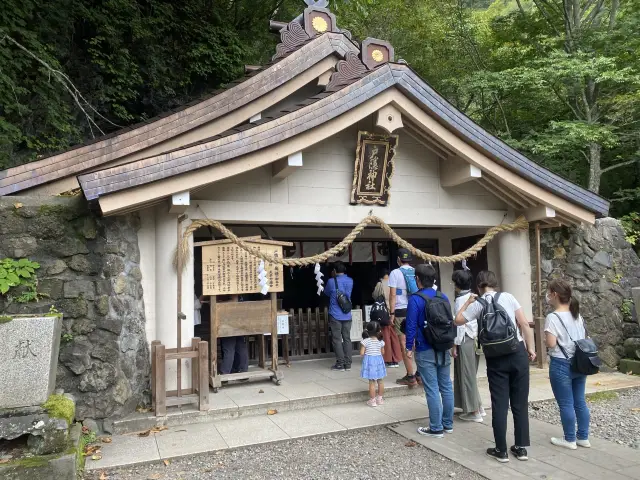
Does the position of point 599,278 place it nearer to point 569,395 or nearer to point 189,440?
point 569,395

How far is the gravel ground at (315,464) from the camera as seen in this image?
4328 mm

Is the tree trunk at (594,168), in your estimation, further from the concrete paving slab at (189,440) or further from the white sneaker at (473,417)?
the concrete paving slab at (189,440)

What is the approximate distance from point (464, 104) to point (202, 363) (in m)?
16.8

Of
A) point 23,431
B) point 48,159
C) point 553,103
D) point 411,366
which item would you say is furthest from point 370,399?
point 553,103

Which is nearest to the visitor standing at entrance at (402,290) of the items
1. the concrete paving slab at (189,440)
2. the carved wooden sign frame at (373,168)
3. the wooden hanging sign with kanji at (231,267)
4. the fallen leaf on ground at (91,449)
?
the carved wooden sign frame at (373,168)

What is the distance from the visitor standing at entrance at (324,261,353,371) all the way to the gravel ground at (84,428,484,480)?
2791mm

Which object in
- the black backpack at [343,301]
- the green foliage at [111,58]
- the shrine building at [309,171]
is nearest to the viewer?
the shrine building at [309,171]

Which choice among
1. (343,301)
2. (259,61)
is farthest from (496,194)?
(259,61)

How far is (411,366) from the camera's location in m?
6.72

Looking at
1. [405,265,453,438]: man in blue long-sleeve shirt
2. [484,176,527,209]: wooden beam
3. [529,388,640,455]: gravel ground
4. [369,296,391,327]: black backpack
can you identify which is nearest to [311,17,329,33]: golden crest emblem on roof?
[484,176,527,209]: wooden beam

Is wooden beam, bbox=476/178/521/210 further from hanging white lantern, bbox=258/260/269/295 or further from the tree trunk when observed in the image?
the tree trunk

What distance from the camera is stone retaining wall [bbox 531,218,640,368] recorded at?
847 centimetres

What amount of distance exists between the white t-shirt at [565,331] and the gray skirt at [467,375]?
112 centimetres

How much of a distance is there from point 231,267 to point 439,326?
11.2 feet
